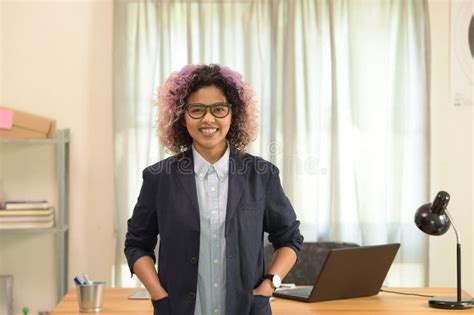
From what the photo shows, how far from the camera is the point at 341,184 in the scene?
15.3 ft

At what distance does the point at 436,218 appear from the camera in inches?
122

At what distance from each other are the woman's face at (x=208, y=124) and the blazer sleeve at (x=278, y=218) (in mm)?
190

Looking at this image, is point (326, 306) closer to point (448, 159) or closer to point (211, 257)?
point (211, 257)

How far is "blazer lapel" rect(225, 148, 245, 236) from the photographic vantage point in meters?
2.26

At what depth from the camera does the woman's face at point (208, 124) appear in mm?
2295

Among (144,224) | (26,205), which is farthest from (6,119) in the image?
(144,224)

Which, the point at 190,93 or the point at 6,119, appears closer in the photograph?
the point at 190,93

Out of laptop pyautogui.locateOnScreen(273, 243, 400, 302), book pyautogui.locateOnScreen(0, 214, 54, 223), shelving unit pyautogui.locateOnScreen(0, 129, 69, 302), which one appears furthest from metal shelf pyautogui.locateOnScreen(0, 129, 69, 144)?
laptop pyautogui.locateOnScreen(273, 243, 400, 302)

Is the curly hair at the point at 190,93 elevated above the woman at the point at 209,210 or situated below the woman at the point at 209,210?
above

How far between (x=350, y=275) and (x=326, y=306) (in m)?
0.16

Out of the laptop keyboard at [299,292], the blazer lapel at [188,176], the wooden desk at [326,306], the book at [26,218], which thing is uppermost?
the blazer lapel at [188,176]

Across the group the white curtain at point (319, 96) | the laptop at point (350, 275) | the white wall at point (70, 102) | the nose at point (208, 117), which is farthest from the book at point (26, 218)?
the nose at point (208, 117)

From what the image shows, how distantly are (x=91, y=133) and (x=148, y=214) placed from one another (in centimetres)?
247

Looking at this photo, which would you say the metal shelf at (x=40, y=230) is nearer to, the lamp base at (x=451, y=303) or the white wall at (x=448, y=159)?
the white wall at (x=448, y=159)
